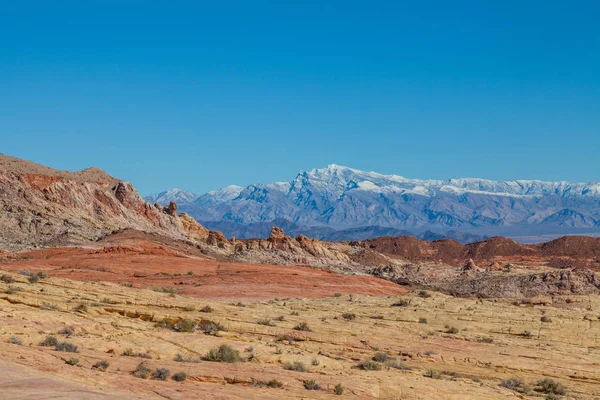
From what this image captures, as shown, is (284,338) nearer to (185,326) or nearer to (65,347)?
(185,326)

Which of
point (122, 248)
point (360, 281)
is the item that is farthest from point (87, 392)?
point (122, 248)

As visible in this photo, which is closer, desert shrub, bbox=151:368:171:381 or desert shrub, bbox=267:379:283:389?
desert shrub, bbox=151:368:171:381

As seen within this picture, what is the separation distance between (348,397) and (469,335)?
50.0 feet

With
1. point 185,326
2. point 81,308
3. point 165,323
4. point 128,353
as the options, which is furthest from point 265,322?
point 128,353

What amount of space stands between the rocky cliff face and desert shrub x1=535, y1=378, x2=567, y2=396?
54733 millimetres

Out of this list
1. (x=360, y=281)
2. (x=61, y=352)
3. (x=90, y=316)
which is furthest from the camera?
(x=360, y=281)

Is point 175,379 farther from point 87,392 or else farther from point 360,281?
point 360,281

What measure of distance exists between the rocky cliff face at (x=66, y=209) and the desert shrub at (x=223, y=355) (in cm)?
4974

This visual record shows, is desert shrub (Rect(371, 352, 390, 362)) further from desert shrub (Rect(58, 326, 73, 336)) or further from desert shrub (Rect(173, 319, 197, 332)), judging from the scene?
desert shrub (Rect(58, 326, 73, 336))

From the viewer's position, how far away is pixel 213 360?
22844 mm

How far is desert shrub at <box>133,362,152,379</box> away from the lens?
19.5 m

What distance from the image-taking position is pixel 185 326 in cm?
2700

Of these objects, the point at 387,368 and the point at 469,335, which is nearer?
the point at 387,368

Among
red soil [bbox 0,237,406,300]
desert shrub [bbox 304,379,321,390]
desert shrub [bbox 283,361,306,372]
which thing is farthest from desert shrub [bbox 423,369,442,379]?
red soil [bbox 0,237,406,300]
